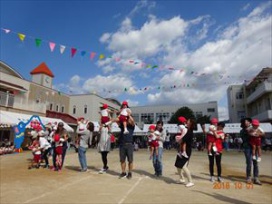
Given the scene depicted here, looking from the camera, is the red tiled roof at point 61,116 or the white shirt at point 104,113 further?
the red tiled roof at point 61,116

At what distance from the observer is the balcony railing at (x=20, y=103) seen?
2322 centimetres

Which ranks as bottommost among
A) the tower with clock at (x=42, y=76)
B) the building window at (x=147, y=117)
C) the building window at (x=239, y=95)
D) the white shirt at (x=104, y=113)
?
the white shirt at (x=104, y=113)

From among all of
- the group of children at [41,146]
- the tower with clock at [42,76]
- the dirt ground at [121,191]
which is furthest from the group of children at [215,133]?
the tower with clock at [42,76]

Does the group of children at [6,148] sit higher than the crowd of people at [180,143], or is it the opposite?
the crowd of people at [180,143]

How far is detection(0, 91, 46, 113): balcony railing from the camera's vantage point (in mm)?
23219

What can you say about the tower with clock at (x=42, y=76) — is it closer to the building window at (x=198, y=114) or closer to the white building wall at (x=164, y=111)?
the white building wall at (x=164, y=111)

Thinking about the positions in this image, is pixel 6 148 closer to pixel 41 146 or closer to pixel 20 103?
pixel 20 103

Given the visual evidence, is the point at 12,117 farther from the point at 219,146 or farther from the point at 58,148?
the point at 219,146

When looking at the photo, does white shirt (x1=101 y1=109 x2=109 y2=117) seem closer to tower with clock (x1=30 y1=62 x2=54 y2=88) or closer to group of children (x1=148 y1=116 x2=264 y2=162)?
group of children (x1=148 y1=116 x2=264 y2=162)

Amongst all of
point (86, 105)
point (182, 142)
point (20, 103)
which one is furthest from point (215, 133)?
point (86, 105)

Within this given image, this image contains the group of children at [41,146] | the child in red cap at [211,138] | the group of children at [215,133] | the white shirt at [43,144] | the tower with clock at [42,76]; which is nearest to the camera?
the group of children at [215,133]

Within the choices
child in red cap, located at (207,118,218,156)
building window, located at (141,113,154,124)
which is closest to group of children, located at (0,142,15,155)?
child in red cap, located at (207,118,218,156)

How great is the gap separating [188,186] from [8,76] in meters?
24.1
